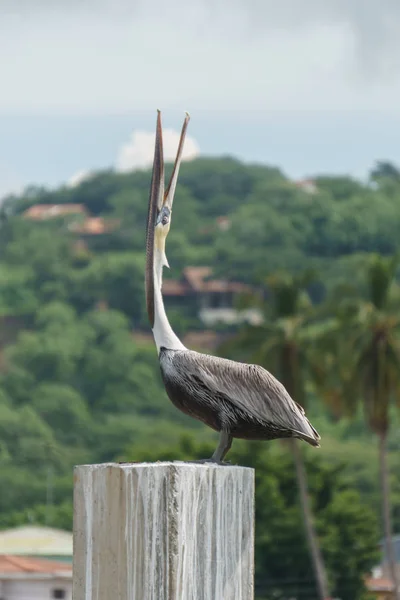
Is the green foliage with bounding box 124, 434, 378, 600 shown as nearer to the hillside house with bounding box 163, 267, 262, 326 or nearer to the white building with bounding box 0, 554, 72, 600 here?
the white building with bounding box 0, 554, 72, 600

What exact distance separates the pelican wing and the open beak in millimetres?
346

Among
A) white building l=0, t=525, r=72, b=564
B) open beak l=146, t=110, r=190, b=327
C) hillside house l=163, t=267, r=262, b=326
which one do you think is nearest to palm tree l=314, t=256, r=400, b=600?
white building l=0, t=525, r=72, b=564

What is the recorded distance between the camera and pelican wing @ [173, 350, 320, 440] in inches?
448

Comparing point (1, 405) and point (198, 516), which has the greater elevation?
point (1, 405)

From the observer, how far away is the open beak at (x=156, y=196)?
442 inches

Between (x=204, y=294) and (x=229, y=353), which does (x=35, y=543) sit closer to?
(x=229, y=353)

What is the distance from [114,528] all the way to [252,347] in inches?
1968

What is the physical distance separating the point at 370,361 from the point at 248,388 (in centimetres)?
4606

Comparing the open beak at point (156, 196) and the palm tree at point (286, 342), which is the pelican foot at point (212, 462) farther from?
the palm tree at point (286, 342)

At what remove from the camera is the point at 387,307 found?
191 feet

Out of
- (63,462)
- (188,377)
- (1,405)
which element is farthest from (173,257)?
(188,377)

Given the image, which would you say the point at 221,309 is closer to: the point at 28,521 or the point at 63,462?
the point at 63,462

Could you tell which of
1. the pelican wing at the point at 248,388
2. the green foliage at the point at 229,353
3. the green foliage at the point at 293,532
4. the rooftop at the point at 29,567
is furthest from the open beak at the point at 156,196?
the green foliage at the point at 293,532

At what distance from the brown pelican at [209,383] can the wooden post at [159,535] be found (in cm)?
115
